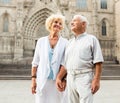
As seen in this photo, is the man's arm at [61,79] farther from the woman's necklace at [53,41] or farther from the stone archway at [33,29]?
the stone archway at [33,29]

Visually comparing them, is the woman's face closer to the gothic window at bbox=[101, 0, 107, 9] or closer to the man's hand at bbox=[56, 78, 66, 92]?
the man's hand at bbox=[56, 78, 66, 92]

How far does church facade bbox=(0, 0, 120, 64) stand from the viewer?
3016 centimetres

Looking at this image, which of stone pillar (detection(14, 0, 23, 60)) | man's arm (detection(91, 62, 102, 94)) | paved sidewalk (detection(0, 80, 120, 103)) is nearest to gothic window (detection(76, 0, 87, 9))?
stone pillar (detection(14, 0, 23, 60))

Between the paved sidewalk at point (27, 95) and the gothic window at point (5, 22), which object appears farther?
the gothic window at point (5, 22)

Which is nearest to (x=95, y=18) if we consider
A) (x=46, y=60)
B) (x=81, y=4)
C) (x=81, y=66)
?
(x=81, y=4)

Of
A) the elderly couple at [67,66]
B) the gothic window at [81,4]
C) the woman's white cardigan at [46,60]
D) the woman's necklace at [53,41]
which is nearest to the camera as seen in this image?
the elderly couple at [67,66]

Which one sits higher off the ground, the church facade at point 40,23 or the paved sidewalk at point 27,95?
the church facade at point 40,23

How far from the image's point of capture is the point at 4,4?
103 feet

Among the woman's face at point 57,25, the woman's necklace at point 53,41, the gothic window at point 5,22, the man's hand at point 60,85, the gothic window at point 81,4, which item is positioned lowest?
the man's hand at point 60,85

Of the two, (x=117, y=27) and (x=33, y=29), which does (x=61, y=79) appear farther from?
(x=117, y=27)

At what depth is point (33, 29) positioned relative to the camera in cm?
3216

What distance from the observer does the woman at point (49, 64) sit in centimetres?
395

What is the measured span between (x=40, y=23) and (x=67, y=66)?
95.3ft

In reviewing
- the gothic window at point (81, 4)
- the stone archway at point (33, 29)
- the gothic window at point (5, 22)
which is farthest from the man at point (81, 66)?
the gothic window at point (81, 4)
